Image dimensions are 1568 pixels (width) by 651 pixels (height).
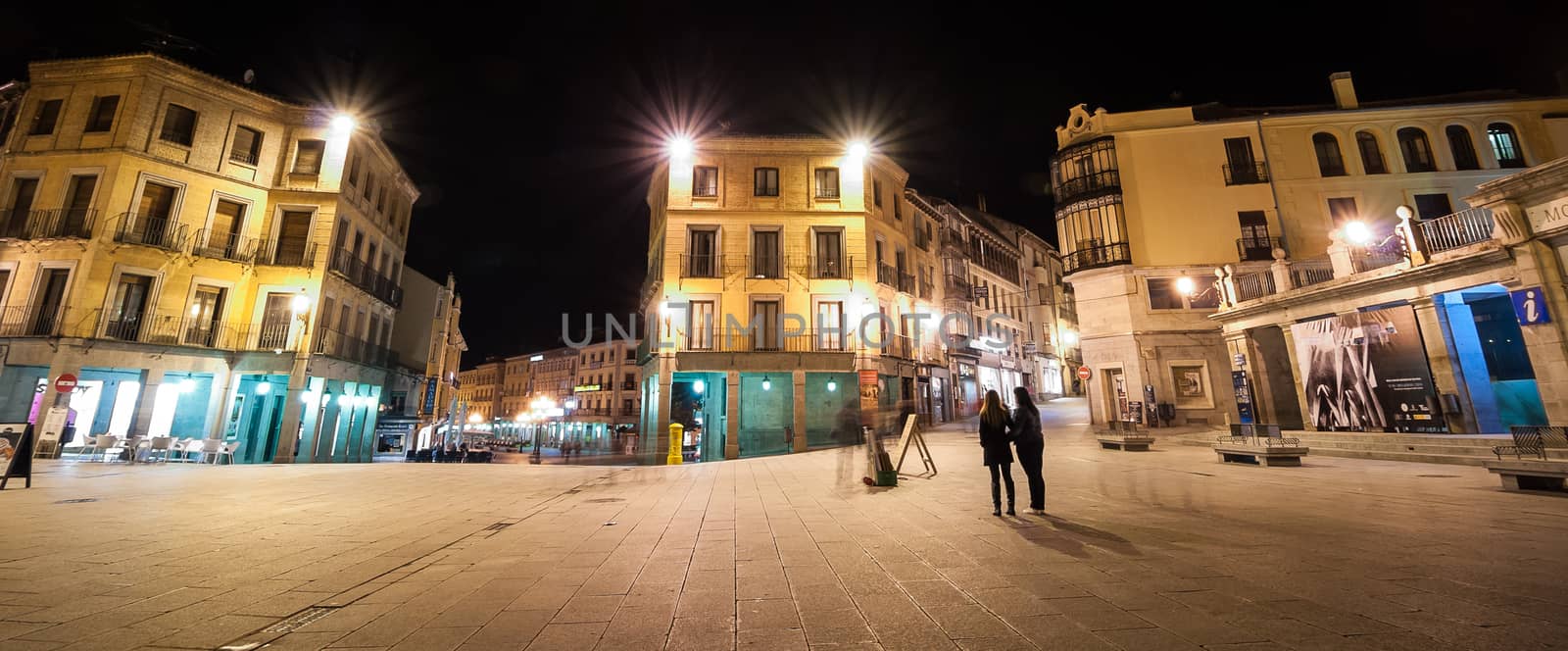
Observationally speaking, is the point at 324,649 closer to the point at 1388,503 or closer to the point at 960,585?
the point at 960,585

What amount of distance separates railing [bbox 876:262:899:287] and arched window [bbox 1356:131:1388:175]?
2102 centimetres

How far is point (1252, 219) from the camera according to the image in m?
24.2

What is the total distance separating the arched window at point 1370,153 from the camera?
24.0 metres

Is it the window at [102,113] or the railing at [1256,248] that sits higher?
the window at [102,113]

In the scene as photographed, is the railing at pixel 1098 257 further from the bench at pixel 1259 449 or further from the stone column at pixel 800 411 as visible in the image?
the stone column at pixel 800 411

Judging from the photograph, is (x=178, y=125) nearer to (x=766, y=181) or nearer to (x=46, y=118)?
(x=46, y=118)

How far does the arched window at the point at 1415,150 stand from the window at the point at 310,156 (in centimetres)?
4590

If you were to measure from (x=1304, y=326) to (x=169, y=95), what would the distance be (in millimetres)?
39202

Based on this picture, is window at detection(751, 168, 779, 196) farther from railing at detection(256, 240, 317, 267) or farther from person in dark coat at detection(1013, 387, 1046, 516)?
person in dark coat at detection(1013, 387, 1046, 516)

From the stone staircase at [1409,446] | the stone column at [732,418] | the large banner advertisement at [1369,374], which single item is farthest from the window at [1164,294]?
the stone column at [732,418]

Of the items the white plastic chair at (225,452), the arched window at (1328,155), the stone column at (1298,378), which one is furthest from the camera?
the arched window at (1328,155)

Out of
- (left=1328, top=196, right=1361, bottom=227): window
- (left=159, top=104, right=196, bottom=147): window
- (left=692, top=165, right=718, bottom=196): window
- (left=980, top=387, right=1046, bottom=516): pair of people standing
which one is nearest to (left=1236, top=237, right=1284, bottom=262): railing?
(left=1328, top=196, right=1361, bottom=227): window

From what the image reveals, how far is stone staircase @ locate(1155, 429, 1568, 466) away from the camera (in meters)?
11.6

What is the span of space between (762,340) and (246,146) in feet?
69.8
